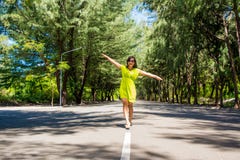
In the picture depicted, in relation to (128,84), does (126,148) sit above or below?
below

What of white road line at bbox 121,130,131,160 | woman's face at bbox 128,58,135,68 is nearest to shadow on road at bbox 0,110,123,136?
white road line at bbox 121,130,131,160

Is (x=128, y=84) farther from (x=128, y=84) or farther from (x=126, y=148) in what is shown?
(x=126, y=148)

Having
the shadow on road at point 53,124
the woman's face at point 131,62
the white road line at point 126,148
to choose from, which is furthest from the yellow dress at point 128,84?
the white road line at point 126,148

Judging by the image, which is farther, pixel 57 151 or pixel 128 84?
pixel 128 84

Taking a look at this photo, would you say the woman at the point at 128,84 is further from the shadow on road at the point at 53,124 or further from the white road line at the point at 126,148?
the white road line at the point at 126,148

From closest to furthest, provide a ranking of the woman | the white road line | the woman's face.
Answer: the white road line
the woman's face
the woman

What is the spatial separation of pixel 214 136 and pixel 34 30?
30913 mm

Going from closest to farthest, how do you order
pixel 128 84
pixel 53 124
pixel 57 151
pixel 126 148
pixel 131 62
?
pixel 57 151 → pixel 126 148 → pixel 131 62 → pixel 128 84 → pixel 53 124

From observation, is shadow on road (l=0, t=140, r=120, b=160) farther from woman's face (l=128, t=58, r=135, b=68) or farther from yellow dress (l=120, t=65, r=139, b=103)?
woman's face (l=128, t=58, r=135, b=68)

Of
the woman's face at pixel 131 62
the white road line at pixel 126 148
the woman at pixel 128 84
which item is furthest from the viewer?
the woman at pixel 128 84

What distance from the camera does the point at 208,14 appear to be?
3219 cm

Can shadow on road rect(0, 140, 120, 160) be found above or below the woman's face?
below

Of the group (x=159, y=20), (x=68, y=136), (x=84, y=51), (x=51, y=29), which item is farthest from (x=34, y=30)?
(x=68, y=136)

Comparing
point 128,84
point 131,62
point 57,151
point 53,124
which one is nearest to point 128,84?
point 128,84
